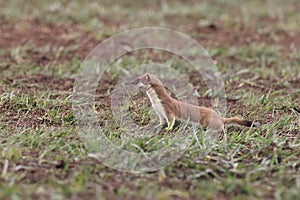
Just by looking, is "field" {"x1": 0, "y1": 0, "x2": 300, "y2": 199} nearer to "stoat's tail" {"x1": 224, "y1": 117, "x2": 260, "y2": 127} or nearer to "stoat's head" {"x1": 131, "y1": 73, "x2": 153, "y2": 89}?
"stoat's tail" {"x1": 224, "y1": 117, "x2": 260, "y2": 127}

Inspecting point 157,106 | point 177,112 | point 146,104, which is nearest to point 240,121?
point 177,112

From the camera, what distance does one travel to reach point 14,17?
852 cm

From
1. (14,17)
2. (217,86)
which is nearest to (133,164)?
(217,86)

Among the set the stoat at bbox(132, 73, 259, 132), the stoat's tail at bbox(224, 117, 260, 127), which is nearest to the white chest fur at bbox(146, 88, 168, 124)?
the stoat at bbox(132, 73, 259, 132)

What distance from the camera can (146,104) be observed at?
5.41m

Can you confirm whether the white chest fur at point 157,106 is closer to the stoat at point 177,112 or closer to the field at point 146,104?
the stoat at point 177,112

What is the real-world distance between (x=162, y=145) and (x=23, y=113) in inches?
55.3

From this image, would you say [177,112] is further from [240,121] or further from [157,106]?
[240,121]

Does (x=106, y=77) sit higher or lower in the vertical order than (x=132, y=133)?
higher

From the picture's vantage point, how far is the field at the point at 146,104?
3.73m

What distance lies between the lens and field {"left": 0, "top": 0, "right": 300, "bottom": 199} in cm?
373

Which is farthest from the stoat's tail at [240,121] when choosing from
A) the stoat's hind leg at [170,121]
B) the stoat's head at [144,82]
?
the stoat's head at [144,82]

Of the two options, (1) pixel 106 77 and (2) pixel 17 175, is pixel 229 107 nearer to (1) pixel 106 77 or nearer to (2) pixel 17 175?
(1) pixel 106 77

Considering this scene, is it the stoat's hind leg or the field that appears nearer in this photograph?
the field
